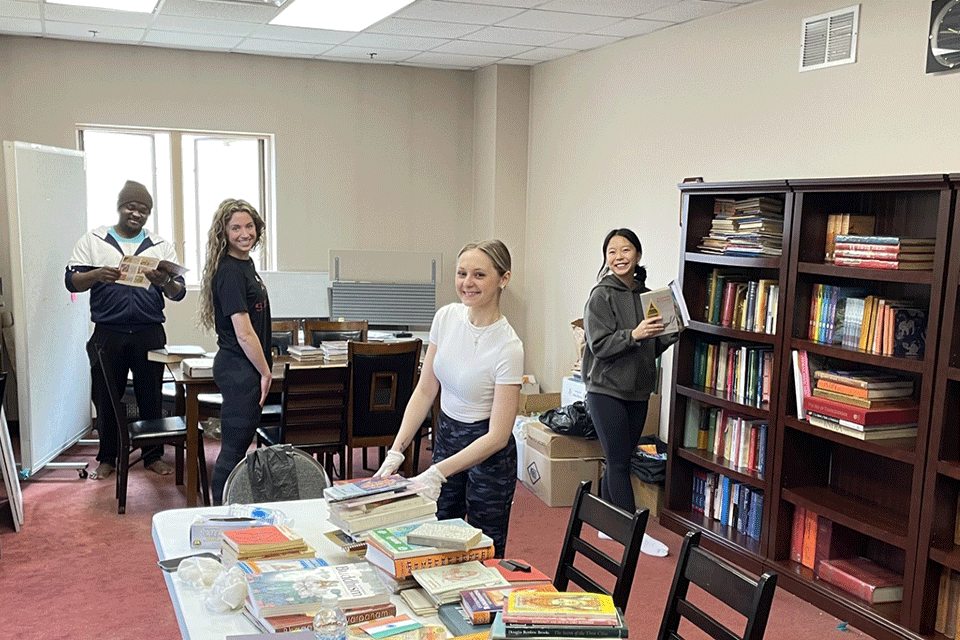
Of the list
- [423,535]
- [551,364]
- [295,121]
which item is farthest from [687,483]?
[295,121]

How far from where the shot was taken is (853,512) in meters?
3.54

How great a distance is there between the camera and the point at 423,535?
211cm

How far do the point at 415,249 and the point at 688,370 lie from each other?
3.32 m

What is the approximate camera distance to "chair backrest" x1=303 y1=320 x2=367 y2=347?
19.2 ft

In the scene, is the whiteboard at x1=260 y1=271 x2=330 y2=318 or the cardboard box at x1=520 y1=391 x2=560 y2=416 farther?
the whiteboard at x1=260 y1=271 x2=330 y2=318

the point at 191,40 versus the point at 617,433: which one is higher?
the point at 191,40

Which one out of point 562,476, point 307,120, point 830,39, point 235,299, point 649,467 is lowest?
point 562,476

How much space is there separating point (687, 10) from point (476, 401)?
2918 millimetres

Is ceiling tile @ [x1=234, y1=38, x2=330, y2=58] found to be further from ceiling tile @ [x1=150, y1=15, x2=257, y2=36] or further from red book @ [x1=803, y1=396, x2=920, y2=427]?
red book @ [x1=803, y1=396, x2=920, y2=427]

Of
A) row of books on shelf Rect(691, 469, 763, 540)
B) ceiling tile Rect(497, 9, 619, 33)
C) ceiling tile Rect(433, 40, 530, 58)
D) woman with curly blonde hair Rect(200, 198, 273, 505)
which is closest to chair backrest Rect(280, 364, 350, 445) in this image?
woman with curly blonde hair Rect(200, 198, 273, 505)

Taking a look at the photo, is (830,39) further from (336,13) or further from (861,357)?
(336,13)

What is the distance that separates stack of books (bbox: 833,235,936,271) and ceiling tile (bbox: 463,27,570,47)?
2680 millimetres

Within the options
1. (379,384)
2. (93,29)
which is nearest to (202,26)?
(93,29)

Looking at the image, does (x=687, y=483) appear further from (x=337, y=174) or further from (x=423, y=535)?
(x=337, y=174)
